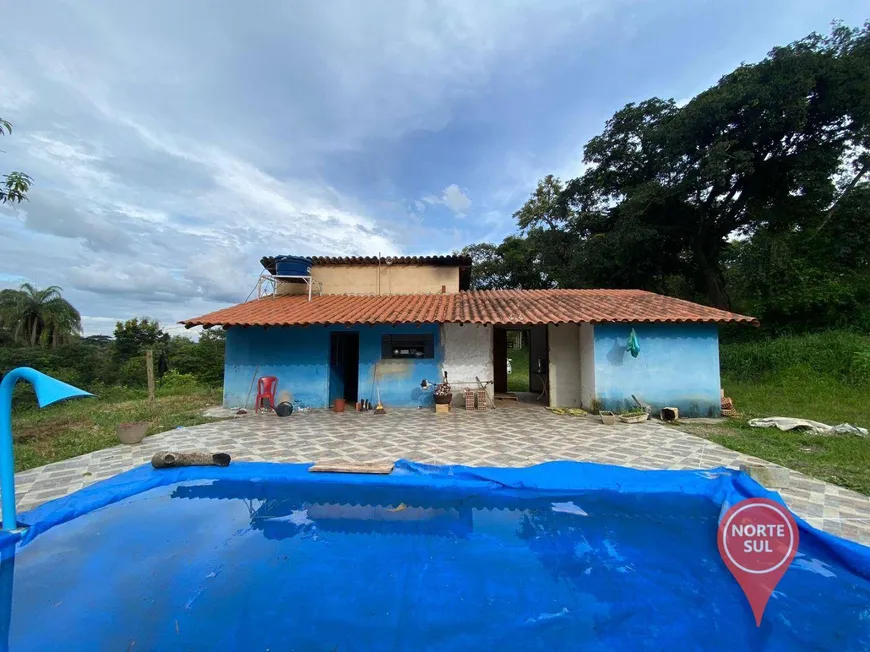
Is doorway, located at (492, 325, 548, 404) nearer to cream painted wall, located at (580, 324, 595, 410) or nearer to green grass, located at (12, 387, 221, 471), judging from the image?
cream painted wall, located at (580, 324, 595, 410)

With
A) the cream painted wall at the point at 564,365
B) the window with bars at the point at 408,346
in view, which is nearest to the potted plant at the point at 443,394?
the window with bars at the point at 408,346

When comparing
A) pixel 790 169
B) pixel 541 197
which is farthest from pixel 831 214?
pixel 541 197

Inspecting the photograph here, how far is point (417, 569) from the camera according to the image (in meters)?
3.86

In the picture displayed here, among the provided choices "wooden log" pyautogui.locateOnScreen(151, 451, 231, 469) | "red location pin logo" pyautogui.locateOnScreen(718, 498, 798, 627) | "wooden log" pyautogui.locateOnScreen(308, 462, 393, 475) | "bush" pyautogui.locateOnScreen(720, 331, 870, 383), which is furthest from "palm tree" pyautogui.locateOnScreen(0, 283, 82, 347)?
"bush" pyautogui.locateOnScreen(720, 331, 870, 383)

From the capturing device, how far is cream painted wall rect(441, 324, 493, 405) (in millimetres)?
11721

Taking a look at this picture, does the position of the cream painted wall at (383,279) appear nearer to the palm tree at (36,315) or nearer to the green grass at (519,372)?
the green grass at (519,372)

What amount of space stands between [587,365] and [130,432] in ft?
36.3

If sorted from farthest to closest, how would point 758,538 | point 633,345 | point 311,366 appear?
point 311,366, point 633,345, point 758,538

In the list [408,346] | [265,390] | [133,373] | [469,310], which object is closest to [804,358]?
[469,310]

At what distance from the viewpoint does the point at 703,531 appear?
4.52 m

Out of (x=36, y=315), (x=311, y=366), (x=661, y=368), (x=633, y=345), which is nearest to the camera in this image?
(x=633, y=345)

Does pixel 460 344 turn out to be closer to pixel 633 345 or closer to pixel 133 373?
pixel 633 345

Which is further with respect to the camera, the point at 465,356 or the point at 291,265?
the point at 291,265

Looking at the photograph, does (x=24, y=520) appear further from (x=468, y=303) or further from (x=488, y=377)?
(x=468, y=303)
